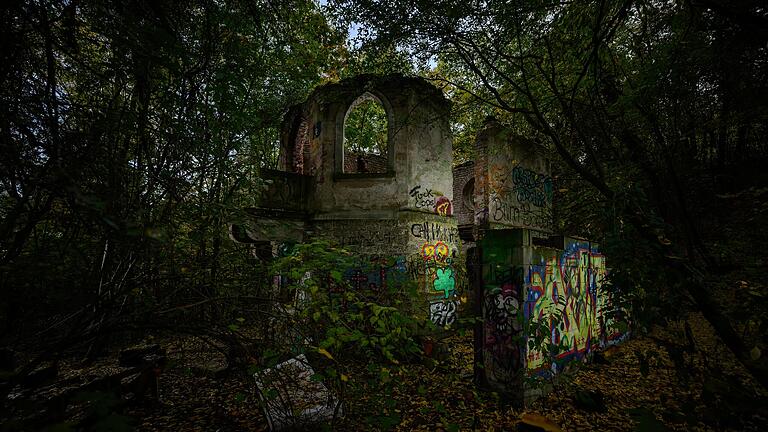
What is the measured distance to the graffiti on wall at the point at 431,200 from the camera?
6906mm

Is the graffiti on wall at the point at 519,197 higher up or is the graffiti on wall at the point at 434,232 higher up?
the graffiti on wall at the point at 519,197

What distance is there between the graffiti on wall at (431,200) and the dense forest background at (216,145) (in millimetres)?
2610

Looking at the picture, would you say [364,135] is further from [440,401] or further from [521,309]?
[440,401]

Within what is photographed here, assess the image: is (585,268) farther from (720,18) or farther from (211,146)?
(211,146)

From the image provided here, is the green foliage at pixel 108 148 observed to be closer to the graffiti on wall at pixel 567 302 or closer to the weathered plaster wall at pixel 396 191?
the weathered plaster wall at pixel 396 191

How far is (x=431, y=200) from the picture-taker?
7148 mm

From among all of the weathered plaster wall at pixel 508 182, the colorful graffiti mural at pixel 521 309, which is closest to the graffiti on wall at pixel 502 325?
the colorful graffiti mural at pixel 521 309

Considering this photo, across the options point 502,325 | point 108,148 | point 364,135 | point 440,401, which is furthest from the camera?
point 364,135

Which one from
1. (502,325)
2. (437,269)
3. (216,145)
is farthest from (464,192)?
(216,145)

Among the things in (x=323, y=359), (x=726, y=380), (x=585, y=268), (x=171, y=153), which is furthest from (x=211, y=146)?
(x=585, y=268)

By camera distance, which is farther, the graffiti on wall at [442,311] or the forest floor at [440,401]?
the graffiti on wall at [442,311]

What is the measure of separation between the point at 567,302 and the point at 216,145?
5425 mm

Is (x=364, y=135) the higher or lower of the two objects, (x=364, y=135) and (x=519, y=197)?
the higher

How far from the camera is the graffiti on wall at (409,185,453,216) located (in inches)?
272
